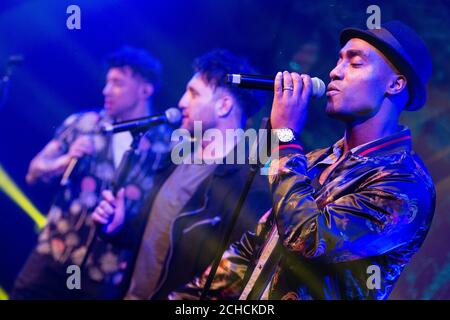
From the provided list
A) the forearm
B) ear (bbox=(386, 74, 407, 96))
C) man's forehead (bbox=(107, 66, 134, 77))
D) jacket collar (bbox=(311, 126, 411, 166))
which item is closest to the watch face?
jacket collar (bbox=(311, 126, 411, 166))

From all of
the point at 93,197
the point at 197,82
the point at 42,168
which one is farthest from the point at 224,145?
the point at 42,168

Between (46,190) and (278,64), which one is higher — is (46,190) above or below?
below

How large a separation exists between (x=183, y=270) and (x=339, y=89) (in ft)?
3.72

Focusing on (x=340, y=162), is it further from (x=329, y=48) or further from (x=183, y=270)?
(x=183, y=270)

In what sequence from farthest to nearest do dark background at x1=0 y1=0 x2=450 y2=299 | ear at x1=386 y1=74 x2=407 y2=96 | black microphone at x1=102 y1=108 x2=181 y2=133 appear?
1. black microphone at x1=102 y1=108 x2=181 y2=133
2. dark background at x1=0 y1=0 x2=450 y2=299
3. ear at x1=386 y1=74 x2=407 y2=96

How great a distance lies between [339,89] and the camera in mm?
1743

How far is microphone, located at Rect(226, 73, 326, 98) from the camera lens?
163 cm

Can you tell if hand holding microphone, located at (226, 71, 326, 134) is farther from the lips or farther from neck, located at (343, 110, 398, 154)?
neck, located at (343, 110, 398, 154)

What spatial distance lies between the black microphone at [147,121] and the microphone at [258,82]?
2.73 feet

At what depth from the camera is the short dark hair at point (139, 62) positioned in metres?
2.48

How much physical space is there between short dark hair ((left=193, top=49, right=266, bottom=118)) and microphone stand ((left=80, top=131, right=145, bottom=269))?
0.44 meters

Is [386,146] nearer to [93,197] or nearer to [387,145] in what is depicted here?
[387,145]

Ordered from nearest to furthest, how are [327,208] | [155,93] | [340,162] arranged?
[327,208] → [340,162] → [155,93]
